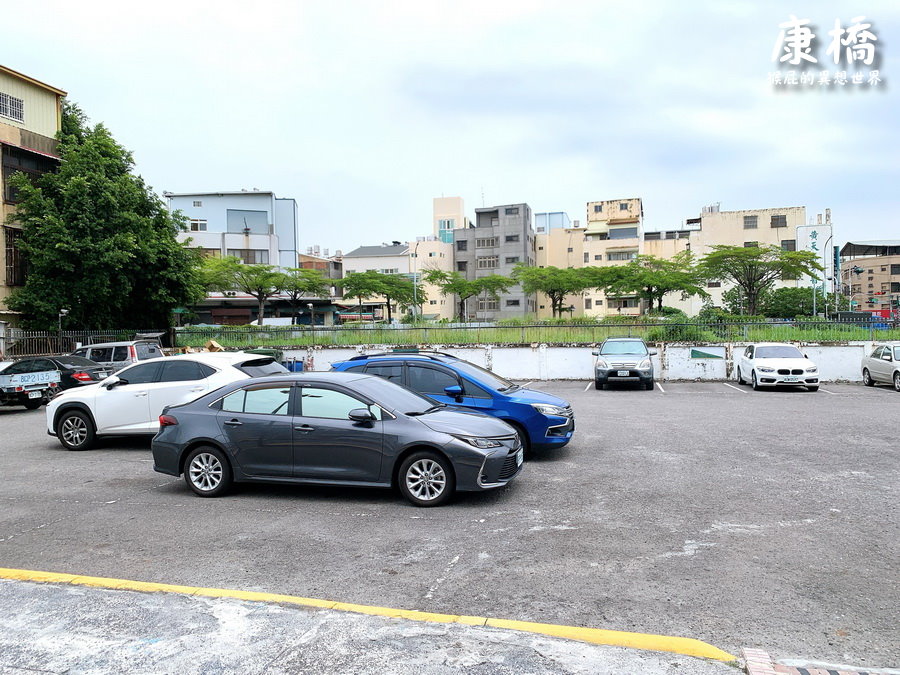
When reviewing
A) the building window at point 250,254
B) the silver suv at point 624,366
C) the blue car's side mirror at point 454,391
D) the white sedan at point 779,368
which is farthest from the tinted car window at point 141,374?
the building window at point 250,254

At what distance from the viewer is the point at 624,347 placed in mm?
22297

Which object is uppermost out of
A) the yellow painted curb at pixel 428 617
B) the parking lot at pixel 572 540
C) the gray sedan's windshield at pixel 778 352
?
the gray sedan's windshield at pixel 778 352

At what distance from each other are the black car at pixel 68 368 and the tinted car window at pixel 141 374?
837 centimetres

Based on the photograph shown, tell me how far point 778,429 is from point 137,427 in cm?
1121

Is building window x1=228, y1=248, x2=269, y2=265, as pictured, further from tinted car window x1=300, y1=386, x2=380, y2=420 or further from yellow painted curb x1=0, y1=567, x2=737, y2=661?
yellow painted curb x1=0, y1=567, x2=737, y2=661

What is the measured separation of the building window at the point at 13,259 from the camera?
27.6 metres

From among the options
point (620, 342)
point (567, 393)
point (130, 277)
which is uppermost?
point (130, 277)

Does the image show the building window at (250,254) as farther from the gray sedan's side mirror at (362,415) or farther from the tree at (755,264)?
the gray sedan's side mirror at (362,415)

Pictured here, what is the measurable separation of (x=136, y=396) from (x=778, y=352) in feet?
61.5

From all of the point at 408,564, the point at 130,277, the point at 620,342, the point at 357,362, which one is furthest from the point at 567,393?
the point at 130,277

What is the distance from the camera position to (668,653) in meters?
3.75

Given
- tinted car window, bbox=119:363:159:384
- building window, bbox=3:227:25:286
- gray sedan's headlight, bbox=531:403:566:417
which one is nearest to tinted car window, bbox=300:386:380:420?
gray sedan's headlight, bbox=531:403:566:417

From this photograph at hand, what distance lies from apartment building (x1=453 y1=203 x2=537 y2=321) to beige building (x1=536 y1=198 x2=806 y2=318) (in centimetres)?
372

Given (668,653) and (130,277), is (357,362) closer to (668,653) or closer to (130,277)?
(668,653)
